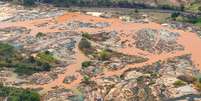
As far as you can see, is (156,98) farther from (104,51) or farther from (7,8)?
(7,8)

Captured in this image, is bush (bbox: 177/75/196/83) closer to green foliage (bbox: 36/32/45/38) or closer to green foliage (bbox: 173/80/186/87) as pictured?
green foliage (bbox: 173/80/186/87)

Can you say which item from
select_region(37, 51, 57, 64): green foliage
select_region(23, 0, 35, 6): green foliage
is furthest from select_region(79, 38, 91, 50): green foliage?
select_region(23, 0, 35, 6): green foliage

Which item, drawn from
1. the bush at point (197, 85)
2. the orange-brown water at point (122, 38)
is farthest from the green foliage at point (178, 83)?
the orange-brown water at point (122, 38)

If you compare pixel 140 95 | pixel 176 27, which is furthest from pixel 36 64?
pixel 176 27

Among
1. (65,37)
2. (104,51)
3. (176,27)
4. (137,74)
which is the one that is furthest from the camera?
(176,27)

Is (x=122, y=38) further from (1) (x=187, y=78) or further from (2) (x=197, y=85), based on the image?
(2) (x=197, y=85)

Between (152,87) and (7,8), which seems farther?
(7,8)

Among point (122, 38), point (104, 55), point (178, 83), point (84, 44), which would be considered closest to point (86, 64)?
point (104, 55)

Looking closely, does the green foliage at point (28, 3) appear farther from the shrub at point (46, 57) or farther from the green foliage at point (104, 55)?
the green foliage at point (104, 55)
